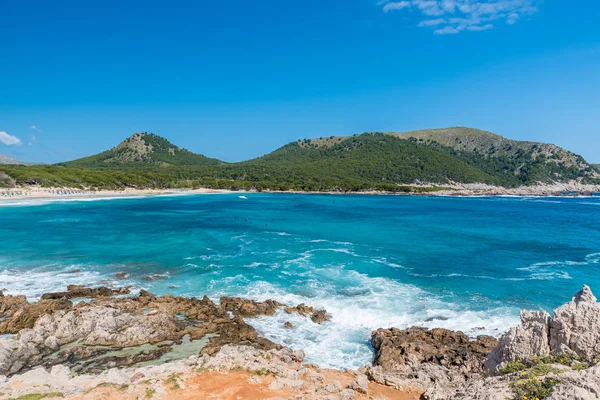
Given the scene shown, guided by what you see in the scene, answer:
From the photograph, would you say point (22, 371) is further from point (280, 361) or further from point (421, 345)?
point (421, 345)

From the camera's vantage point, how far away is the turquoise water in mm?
21062

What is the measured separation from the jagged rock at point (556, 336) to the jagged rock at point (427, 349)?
11.5 ft

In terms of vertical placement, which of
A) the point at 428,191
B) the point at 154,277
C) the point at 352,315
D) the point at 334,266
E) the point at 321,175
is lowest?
the point at 352,315

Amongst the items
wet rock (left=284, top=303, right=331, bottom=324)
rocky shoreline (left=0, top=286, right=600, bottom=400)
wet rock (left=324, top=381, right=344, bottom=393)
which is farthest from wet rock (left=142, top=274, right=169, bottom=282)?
wet rock (left=324, top=381, right=344, bottom=393)

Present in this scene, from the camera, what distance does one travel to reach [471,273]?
1202 inches

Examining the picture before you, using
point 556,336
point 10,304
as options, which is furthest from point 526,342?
point 10,304

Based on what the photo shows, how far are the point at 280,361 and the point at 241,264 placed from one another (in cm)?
1881

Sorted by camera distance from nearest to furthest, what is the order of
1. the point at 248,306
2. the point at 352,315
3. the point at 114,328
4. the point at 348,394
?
the point at 348,394 < the point at 114,328 < the point at 352,315 < the point at 248,306

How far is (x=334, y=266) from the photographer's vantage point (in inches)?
1289

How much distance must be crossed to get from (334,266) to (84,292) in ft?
66.3

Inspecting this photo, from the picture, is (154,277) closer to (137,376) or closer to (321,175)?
(137,376)

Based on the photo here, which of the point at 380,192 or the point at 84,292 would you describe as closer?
the point at 84,292

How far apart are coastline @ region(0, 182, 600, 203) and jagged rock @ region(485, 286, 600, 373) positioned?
337ft

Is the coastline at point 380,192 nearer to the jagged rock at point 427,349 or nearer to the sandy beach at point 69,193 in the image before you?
the sandy beach at point 69,193
